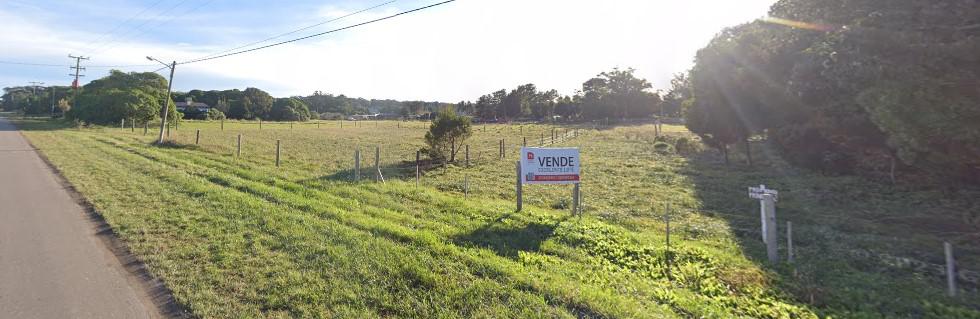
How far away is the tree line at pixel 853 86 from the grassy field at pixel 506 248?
90.1 inches

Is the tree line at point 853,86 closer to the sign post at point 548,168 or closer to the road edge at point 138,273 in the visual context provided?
the sign post at point 548,168

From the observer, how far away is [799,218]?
11469 mm

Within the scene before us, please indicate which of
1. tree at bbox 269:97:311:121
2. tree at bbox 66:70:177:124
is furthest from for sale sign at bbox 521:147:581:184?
tree at bbox 269:97:311:121

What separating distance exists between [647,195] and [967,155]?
22.8ft

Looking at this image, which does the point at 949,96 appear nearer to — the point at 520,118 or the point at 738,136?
the point at 738,136

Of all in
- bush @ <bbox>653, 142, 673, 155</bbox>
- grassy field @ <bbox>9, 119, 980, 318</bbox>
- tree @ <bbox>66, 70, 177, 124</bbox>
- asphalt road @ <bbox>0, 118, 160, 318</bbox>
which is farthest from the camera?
tree @ <bbox>66, 70, 177, 124</bbox>

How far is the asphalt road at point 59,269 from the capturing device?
183 inches

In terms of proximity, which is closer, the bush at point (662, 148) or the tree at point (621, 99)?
the bush at point (662, 148)

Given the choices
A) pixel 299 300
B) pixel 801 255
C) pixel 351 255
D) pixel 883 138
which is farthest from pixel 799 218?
pixel 299 300

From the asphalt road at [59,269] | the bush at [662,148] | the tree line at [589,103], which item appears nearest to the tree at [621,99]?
the tree line at [589,103]

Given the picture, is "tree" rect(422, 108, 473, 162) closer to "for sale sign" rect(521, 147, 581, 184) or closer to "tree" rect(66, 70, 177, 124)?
"for sale sign" rect(521, 147, 581, 184)

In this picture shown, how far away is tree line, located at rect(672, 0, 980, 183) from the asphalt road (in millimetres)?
13146

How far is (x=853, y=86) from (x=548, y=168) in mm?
8262

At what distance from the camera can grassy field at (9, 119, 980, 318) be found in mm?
5035
